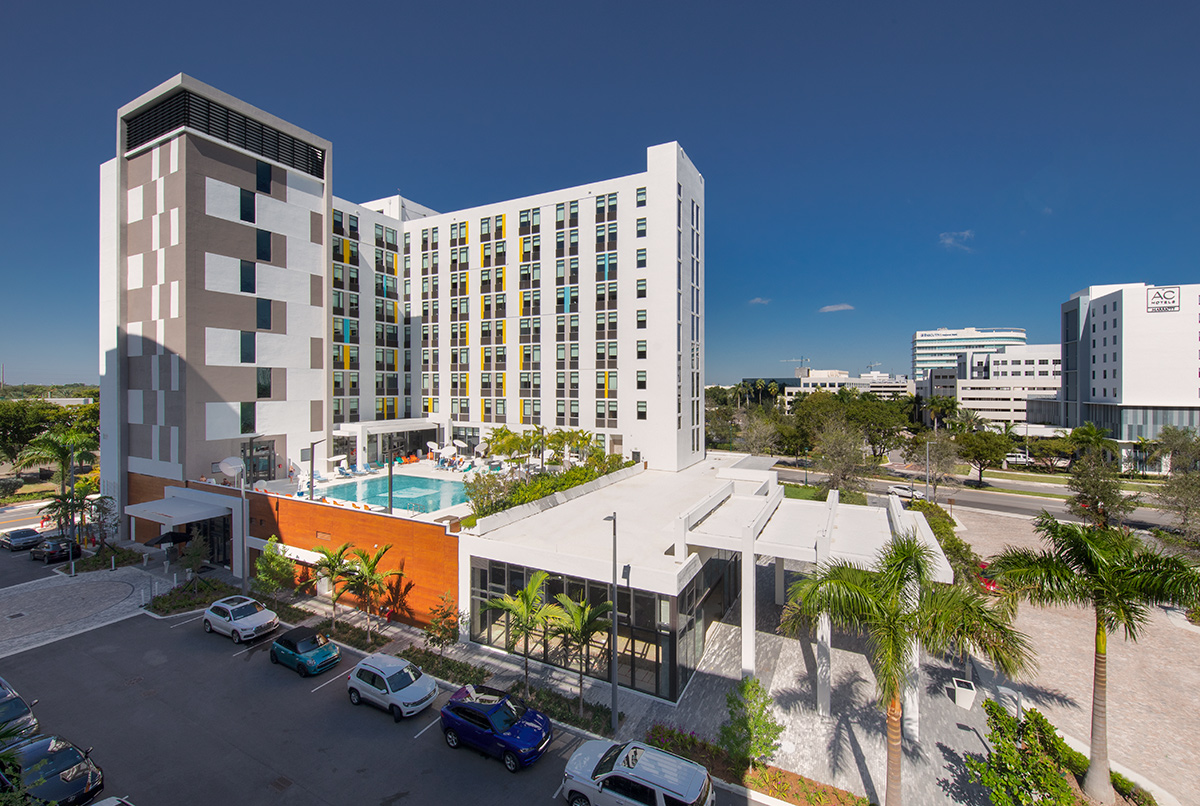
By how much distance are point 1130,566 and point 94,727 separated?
28.6m

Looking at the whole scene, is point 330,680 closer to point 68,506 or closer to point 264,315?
point 68,506

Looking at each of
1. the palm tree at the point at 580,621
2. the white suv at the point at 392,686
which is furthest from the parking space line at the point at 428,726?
→ the palm tree at the point at 580,621

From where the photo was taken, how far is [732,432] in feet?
263

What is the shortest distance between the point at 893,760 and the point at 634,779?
5.63 meters

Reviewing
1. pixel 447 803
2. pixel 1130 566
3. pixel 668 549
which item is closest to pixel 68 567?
pixel 447 803

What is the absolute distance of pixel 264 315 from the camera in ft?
121

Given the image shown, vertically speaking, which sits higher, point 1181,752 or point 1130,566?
point 1130,566

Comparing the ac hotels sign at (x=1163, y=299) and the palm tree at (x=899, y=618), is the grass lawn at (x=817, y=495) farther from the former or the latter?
the ac hotels sign at (x=1163, y=299)

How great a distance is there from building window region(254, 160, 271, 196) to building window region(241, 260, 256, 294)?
5.51m

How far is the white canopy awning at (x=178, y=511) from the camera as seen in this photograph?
28000mm

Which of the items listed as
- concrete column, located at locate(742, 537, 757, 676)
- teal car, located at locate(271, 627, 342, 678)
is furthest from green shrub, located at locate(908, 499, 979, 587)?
teal car, located at locate(271, 627, 342, 678)

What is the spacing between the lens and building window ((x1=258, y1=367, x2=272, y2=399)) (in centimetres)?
3669

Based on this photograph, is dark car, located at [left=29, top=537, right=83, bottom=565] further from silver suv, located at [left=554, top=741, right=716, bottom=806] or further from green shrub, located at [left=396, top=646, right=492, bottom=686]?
silver suv, located at [left=554, top=741, right=716, bottom=806]

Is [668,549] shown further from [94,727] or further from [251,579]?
[251,579]
